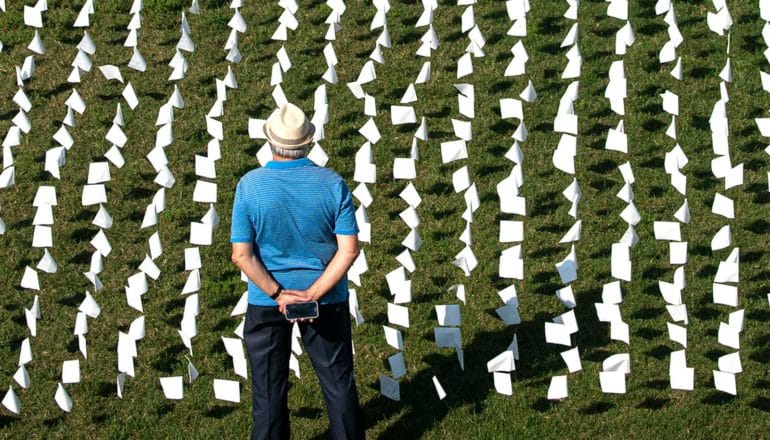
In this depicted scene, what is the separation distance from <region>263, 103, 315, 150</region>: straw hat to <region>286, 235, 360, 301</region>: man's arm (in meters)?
0.46

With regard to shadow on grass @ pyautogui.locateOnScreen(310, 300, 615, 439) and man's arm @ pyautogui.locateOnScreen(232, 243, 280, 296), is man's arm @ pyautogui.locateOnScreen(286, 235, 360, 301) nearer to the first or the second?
man's arm @ pyautogui.locateOnScreen(232, 243, 280, 296)

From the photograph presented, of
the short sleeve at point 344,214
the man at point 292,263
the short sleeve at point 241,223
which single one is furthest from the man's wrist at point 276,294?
the short sleeve at point 344,214

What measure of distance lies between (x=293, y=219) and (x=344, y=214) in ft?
0.74

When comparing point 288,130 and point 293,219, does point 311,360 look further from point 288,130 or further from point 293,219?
point 288,130

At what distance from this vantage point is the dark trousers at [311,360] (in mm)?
5301

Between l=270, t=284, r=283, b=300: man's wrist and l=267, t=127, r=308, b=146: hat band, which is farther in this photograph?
l=270, t=284, r=283, b=300: man's wrist

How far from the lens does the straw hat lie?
198 inches

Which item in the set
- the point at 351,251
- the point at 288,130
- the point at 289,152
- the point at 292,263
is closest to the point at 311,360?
the point at 292,263

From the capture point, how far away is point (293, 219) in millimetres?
5133

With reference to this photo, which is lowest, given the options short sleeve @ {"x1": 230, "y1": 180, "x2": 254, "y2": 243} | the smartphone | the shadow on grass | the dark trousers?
the shadow on grass

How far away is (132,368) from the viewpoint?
256 inches

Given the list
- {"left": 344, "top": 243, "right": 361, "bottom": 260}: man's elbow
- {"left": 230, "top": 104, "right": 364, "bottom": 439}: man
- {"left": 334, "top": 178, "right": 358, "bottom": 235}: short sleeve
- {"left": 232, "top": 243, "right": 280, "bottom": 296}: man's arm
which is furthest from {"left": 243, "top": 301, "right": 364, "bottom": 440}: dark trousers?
{"left": 334, "top": 178, "right": 358, "bottom": 235}: short sleeve

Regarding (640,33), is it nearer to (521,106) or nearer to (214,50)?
(521,106)

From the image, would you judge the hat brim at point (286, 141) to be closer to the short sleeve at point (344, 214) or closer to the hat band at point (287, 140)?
the hat band at point (287, 140)
